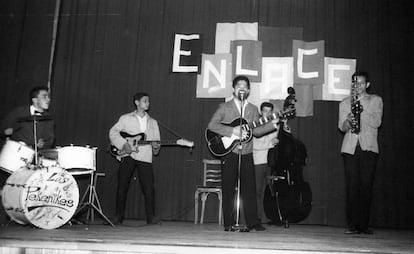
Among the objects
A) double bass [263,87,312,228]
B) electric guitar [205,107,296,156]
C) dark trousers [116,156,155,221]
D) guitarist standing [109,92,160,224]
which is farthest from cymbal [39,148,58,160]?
double bass [263,87,312,228]

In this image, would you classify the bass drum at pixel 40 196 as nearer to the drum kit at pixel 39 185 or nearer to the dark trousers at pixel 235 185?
the drum kit at pixel 39 185

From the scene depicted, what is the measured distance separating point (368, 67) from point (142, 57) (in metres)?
3.41

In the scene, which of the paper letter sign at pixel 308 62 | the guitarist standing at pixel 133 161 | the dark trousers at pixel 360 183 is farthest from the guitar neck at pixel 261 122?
the paper letter sign at pixel 308 62

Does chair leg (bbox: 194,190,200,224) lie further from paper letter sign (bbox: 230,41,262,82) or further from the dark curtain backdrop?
paper letter sign (bbox: 230,41,262,82)

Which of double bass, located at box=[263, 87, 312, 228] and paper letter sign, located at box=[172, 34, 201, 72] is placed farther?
paper letter sign, located at box=[172, 34, 201, 72]

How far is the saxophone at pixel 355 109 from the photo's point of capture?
13.7 ft

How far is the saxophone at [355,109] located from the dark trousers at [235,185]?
110cm

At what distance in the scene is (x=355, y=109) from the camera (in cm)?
420

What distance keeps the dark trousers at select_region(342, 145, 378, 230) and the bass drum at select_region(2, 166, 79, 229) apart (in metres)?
2.79

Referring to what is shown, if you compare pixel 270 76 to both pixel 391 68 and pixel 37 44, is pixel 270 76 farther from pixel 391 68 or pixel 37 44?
pixel 37 44

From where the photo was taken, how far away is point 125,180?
16.4 feet

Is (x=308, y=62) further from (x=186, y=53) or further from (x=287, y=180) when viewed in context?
(x=287, y=180)

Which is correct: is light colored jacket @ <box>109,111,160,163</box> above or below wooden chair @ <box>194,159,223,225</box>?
above

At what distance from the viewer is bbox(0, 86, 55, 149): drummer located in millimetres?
4422
